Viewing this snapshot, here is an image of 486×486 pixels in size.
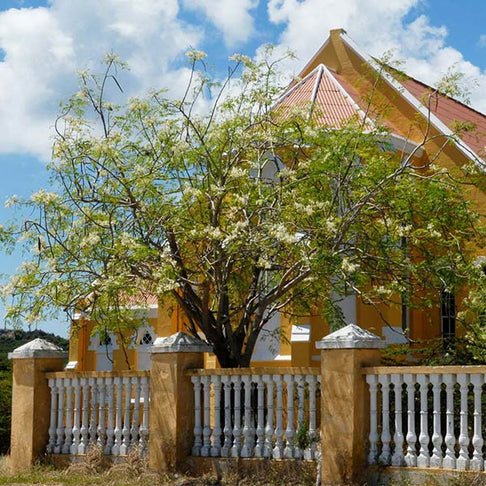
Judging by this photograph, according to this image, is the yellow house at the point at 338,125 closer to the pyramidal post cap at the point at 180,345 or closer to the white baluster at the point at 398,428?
the pyramidal post cap at the point at 180,345

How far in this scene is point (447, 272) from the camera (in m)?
15.0

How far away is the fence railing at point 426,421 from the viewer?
10.4m

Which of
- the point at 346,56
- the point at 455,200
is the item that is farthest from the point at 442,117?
the point at 455,200

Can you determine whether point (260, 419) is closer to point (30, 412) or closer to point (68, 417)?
point (68, 417)

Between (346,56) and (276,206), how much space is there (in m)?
10.9

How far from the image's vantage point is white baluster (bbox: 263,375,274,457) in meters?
12.0

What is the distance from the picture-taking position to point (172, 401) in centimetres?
1273

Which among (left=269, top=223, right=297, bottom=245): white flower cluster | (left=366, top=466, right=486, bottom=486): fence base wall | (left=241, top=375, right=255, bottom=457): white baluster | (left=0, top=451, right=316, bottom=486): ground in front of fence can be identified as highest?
(left=269, top=223, right=297, bottom=245): white flower cluster

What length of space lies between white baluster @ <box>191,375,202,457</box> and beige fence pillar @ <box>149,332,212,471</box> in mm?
77

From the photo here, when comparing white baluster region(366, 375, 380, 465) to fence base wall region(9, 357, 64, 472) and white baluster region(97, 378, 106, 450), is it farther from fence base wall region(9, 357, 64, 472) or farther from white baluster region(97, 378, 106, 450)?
fence base wall region(9, 357, 64, 472)

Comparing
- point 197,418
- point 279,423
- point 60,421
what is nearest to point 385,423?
point 279,423

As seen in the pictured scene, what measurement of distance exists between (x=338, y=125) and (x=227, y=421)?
8.85m

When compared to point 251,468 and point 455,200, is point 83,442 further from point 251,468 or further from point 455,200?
point 455,200

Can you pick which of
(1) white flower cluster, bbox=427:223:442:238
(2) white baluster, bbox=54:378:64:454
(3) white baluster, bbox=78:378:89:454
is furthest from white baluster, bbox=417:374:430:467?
(2) white baluster, bbox=54:378:64:454
